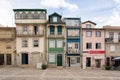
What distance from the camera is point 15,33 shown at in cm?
4769

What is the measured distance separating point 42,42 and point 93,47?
10.6 metres

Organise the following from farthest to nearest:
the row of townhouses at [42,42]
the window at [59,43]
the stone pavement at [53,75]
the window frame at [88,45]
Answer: the window frame at [88,45]
the window at [59,43]
the row of townhouses at [42,42]
the stone pavement at [53,75]

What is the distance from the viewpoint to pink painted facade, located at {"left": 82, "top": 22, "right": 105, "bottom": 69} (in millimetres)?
48344

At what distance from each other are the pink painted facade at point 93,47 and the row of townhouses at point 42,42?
205mm

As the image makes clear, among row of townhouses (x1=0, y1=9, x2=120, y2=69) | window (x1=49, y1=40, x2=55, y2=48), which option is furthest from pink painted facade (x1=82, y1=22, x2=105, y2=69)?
window (x1=49, y1=40, x2=55, y2=48)

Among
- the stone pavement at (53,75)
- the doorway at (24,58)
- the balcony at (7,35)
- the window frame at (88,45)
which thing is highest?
the balcony at (7,35)

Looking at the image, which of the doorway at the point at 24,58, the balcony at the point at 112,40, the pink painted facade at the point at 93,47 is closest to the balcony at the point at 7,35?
the doorway at the point at 24,58

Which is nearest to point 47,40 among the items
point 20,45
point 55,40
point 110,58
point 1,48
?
point 55,40

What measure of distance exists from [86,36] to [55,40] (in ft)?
21.4

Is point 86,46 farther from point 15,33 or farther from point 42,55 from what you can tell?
point 15,33

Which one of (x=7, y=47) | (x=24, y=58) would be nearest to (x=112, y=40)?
(x=24, y=58)

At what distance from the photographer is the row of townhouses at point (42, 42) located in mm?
47250

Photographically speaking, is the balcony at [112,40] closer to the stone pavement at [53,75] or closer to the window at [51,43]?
the window at [51,43]

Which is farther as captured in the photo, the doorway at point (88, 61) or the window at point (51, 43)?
the doorway at point (88, 61)
